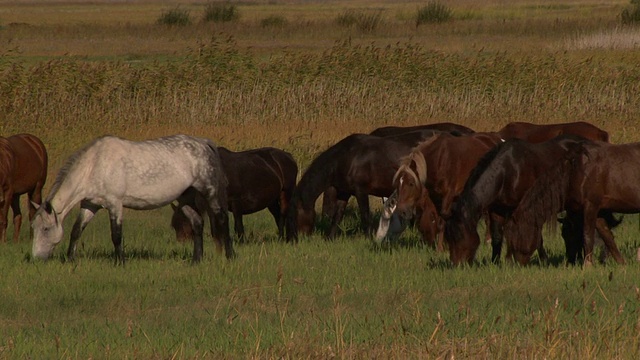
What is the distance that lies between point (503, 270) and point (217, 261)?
3.28 m

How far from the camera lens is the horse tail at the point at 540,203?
1073 cm

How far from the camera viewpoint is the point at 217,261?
38.7 ft

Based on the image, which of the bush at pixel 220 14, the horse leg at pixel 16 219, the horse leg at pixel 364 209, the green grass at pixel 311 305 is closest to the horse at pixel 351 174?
the horse leg at pixel 364 209

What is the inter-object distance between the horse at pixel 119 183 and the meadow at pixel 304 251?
0.38 m

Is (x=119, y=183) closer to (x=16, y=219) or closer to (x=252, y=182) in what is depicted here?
(x=252, y=182)

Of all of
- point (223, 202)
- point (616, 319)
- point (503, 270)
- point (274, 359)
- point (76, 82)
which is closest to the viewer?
point (274, 359)

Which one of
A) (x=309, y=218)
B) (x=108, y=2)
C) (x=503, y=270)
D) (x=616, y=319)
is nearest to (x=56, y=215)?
(x=309, y=218)

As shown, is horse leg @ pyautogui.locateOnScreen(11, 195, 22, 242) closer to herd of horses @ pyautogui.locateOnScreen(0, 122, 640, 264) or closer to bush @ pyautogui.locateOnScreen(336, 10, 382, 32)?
herd of horses @ pyautogui.locateOnScreen(0, 122, 640, 264)

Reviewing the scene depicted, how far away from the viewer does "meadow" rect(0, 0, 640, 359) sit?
755 cm

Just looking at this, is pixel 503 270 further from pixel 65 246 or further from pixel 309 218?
pixel 65 246

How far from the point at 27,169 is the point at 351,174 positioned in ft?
15.1

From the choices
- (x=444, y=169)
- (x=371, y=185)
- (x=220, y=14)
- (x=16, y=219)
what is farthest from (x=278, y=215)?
(x=220, y=14)

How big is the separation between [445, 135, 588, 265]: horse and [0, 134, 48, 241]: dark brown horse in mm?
6468

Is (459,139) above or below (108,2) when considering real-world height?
above
